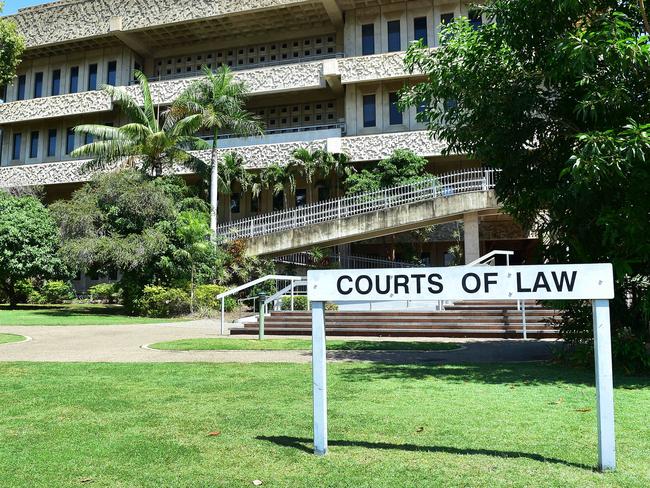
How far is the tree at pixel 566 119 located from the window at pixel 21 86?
36.5m

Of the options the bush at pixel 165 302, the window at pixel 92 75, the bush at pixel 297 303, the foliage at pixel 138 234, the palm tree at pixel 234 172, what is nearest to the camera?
the bush at pixel 297 303

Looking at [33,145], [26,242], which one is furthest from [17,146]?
[26,242]

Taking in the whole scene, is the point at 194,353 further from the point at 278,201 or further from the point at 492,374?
the point at 278,201

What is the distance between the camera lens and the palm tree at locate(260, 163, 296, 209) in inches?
1134

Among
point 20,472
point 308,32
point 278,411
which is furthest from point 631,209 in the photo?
point 308,32

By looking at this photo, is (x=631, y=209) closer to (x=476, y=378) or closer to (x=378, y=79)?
(x=476, y=378)

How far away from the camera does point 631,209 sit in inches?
287

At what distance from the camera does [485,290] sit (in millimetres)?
4301

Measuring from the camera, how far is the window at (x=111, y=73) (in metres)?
36.0

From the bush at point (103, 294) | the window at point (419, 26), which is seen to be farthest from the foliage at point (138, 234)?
the window at point (419, 26)

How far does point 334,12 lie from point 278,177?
990 cm

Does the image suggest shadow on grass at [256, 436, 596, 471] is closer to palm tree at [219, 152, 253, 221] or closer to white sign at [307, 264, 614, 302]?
white sign at [307, 264, 614, 302]

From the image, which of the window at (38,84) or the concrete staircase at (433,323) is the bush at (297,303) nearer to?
the concrete staircase at (433,323)

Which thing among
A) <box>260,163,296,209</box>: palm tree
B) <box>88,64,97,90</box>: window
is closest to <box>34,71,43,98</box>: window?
<box>88,64,97,90</box>: window
